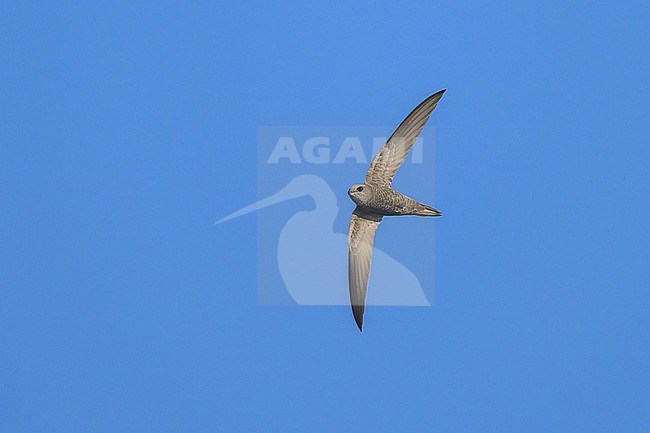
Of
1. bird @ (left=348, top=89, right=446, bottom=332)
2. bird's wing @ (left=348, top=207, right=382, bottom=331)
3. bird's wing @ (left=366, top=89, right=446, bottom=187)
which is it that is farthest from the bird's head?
bird's wing @ (left=348, top=207, right=382, bottom=331)

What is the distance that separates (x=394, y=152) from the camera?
677 cm

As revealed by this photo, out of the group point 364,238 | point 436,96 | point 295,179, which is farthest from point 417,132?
point 295,179

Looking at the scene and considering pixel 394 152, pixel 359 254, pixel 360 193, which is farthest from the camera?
pixel 359 254

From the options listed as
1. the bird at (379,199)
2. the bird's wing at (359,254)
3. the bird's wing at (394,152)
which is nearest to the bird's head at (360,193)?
the bird at (379,199)

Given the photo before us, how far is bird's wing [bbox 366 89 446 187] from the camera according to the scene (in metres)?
6.75

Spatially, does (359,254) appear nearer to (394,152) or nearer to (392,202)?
(392,202)

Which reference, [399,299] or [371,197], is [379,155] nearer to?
[371,197]

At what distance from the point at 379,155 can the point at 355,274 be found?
2.55 ft

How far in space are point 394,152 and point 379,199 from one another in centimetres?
31

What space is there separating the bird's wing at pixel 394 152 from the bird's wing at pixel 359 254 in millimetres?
259

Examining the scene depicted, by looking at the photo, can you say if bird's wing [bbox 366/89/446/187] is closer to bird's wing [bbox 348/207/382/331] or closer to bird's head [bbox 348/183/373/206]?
bird's head [bbox 348/183/373/206]

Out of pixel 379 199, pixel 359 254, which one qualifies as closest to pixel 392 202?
pixel 379 199

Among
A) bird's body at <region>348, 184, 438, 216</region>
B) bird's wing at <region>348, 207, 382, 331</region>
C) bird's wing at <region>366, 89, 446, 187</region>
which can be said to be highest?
bird's wing at <region>366, 89, 446, 187</region>

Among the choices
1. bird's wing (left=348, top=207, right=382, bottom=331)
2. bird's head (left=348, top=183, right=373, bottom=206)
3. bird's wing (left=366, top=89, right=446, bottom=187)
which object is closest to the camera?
bird's head (left=348, top=183, right=373, bottom=206)
